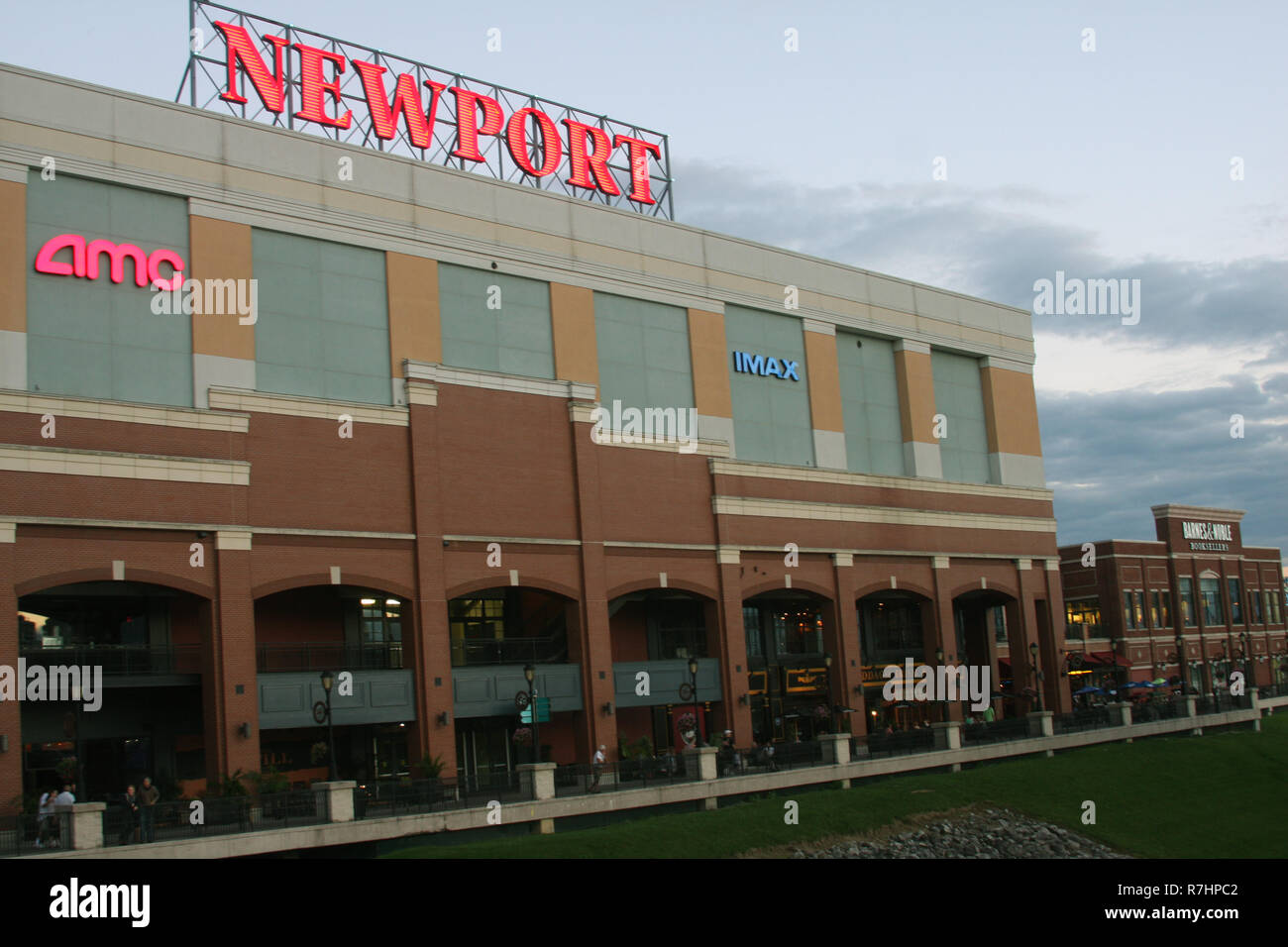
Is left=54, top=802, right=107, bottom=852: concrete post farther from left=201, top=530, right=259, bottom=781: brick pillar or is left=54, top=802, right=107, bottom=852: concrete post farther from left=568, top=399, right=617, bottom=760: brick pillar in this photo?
left=568, top=399, right=617, bottom=760: brick pillar

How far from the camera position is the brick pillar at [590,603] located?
42.7 meters

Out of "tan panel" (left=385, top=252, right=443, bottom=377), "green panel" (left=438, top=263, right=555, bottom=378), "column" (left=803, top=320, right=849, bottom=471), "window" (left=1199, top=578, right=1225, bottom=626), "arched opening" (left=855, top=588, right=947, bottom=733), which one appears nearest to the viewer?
"tan panel" (left=385, top=252, right=443, bottom=377)

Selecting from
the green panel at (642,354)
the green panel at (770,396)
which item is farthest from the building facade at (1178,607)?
the green panel at (642,354)

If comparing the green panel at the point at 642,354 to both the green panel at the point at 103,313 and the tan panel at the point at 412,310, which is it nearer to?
the tan panel at the point at 412,310

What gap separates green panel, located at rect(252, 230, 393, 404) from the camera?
39.0 meters

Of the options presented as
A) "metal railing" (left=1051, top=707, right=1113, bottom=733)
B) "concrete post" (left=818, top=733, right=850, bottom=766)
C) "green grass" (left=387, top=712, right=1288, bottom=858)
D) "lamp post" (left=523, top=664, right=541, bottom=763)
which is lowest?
"green grass" (left=387, top=712, right=1288, bottom=858)

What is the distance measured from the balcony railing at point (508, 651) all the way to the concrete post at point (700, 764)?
6.66 m

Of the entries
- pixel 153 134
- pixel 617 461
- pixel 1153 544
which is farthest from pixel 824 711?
pixel 1153 544

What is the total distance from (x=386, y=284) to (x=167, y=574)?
487 inches

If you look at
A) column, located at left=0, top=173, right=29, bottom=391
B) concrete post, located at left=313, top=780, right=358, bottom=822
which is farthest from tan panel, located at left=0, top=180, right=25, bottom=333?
concrete post, located at left=313, top=780, right=358, bottom=822

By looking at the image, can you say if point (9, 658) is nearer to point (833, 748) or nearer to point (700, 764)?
point (700, 764)

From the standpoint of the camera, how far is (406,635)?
3975cm

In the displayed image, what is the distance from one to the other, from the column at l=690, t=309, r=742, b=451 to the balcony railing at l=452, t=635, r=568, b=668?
10.3m

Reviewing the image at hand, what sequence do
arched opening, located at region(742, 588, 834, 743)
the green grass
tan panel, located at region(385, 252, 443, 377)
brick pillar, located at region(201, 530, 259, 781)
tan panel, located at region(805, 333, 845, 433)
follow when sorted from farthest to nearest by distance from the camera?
1. tan panel, located at region(805, 333, 845, 433)
2. arched opening, located at region(742, 588, 834, 743)
3. tan panel, located at region(385, 252, 443, 377)
4. brick pillar, located at region(201, 530, 259, 781)
5. the green grass
